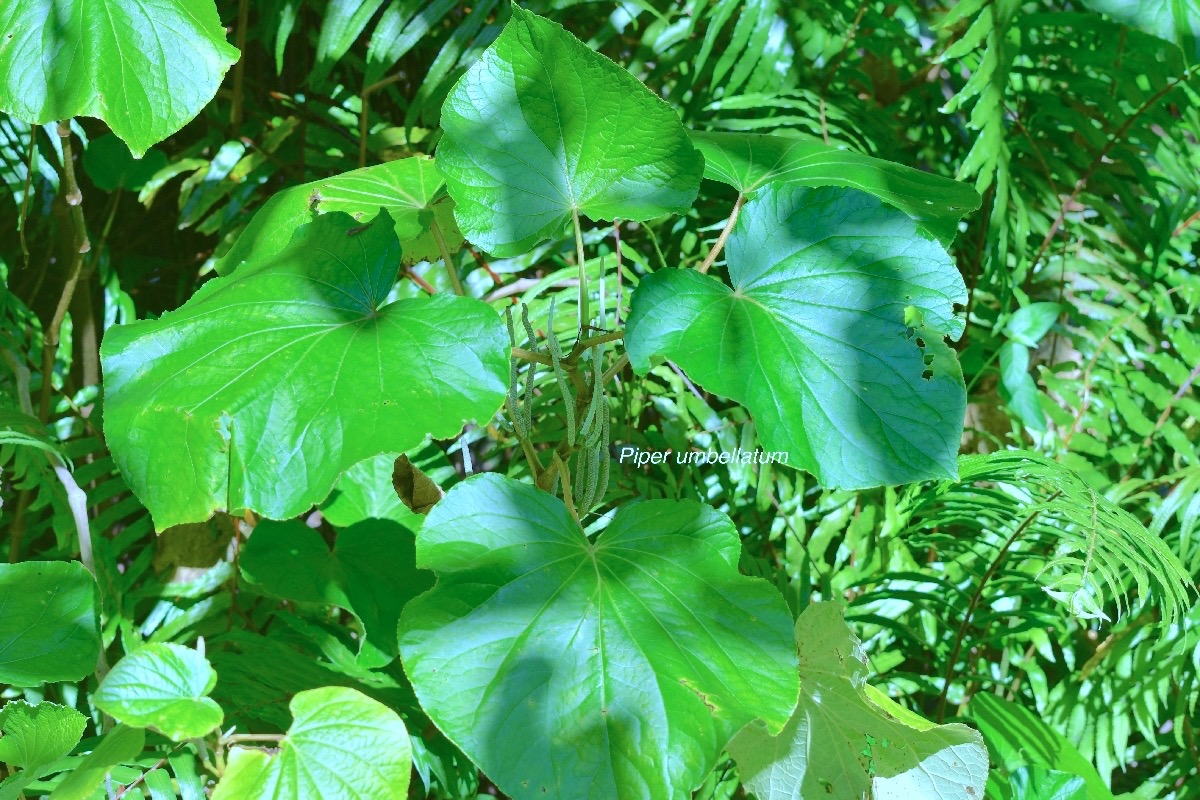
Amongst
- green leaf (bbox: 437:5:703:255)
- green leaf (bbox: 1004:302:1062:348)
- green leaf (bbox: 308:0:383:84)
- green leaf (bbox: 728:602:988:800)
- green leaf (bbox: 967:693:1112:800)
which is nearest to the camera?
green leaf (bbox: 437:5:703:255)

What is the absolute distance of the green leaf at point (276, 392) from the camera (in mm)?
610

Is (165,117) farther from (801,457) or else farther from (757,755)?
(757,755)

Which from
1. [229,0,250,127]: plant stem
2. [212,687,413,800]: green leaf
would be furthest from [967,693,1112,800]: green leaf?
[229,0,250,127]: plant stem

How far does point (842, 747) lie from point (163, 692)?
0.59 metres

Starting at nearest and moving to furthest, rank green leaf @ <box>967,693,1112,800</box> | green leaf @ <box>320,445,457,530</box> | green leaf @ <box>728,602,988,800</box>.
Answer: green leaf @ <box>728,602,988,800</box> < green leaf @ <box>320,445,457,530</box> < green leaf @ <box>967,693,1112,800</box>

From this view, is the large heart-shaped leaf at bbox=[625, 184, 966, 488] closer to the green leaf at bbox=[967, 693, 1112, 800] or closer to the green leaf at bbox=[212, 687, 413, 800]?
the green leaf at bbox=[212, 687, 413, 800]

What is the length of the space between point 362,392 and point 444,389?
0.18 ft

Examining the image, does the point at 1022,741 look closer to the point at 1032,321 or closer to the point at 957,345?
the point at 1032,321

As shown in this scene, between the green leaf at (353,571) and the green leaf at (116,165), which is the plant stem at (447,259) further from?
the green leaf at (116,165)

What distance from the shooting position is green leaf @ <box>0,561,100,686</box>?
81 cm

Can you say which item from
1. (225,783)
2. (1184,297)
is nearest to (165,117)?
(225,783)

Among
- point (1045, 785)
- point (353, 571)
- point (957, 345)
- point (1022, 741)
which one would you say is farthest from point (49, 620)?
point (957, 345)

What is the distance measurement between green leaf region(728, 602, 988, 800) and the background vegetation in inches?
13.7

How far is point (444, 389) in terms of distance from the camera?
62cm
